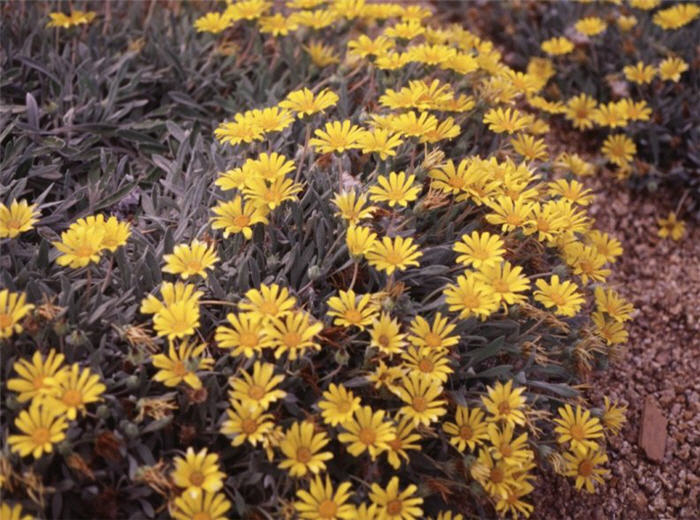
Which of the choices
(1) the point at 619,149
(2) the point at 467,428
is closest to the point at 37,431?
(2) the point at 467,428

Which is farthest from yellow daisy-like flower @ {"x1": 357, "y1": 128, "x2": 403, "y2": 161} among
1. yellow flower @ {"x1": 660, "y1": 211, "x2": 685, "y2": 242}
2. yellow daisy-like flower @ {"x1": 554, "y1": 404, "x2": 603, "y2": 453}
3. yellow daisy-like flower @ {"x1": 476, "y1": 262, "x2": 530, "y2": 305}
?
yellow flower @ {"x1": 660, "y1": 211, "x2": 685, "y2": 242}

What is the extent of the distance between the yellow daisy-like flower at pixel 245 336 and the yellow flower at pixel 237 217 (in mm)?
344

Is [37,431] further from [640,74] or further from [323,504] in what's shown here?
[640,74]

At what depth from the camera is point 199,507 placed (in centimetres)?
190

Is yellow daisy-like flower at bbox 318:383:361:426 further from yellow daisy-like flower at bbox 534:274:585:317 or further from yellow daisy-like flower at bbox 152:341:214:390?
yellow daisy-like flower at bbox 534:274:585:317

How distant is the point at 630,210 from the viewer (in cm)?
379

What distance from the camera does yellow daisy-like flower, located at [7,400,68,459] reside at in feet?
6.04

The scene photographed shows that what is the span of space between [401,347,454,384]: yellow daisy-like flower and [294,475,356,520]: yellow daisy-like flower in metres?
0.36

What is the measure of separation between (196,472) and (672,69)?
2976 millimetres

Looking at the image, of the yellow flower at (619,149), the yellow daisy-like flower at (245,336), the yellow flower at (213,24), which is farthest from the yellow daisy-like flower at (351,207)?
the yellow flower at (619,149)

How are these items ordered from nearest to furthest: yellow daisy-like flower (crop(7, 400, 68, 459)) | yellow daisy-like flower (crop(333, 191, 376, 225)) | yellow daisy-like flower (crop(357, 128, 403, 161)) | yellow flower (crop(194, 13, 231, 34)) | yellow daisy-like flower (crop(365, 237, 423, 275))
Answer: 1. yellow daisy-like flower (crop(7, 400, 68, 459))
2. yellow daisy-like flower (crop(365, 237, 423, 275))
3. yellow daisy-like flower (crop(333, 191, 376, 225))
4. yellow daisy-like flower (crop(357, 128, 403, 161))
5. yellow flower (crop(194, 13, 231, 34))

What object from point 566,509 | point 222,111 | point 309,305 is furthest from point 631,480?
point 222,111

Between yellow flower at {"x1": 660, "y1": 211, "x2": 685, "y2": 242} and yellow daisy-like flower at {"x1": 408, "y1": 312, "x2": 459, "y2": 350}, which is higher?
yellow daisy-like flower at {"x1": 408, "y1": 312, "x2": 459, "y2": 350}

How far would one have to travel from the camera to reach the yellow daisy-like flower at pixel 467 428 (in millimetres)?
2172
